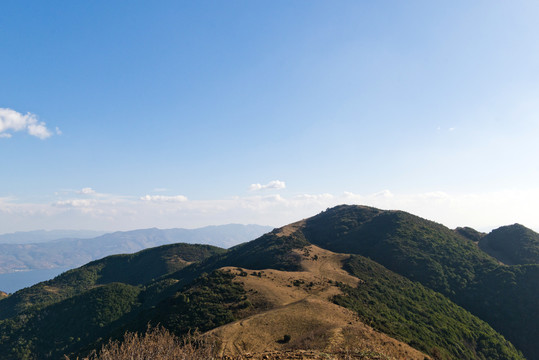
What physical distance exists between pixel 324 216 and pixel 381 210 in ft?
97.6

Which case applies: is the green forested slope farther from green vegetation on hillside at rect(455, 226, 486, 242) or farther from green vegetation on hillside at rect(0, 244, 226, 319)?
green vegetation on hillside at rect(0, 244, 226, 319)

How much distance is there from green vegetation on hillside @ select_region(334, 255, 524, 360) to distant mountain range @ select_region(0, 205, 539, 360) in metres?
0.31


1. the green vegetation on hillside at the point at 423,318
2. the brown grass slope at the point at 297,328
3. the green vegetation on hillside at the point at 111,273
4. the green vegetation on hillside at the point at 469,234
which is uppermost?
the green vegetation on hillside at the point at 469,234

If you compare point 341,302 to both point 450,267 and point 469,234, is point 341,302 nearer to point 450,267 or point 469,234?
point 450,267

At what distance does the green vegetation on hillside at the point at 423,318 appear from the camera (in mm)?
42463

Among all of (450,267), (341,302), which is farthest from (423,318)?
(450,267)

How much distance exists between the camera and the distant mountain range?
33594 mm

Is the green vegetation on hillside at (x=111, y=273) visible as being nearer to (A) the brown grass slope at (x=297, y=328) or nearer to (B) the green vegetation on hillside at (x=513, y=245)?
(A) the brown grass slope at (x=297, y=328)

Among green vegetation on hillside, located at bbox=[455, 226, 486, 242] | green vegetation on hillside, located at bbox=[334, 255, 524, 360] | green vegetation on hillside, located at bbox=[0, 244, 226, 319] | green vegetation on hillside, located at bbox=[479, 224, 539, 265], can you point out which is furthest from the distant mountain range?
green vegetation on hillside, located at bbox=[0, 244, 226, 319]

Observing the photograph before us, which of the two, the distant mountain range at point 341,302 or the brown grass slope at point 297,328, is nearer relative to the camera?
the brown grass slope at point 297,328

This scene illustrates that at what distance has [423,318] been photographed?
174 ft

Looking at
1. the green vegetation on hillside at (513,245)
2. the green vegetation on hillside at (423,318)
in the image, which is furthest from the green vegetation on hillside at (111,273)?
the green vegetation on hillside at (513,245)

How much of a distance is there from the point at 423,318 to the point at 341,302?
21.1 m

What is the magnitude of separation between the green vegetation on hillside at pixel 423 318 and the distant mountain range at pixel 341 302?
0.31 m
